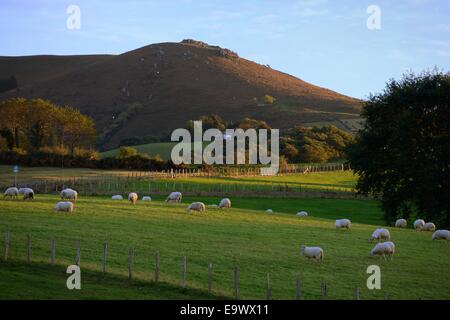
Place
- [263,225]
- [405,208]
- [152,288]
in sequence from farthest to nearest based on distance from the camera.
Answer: [405,208] → [263,225] → [152,288]

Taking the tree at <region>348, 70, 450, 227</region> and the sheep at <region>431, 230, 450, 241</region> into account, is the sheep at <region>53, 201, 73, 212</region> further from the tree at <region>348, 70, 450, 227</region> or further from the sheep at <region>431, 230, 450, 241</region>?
the tree at <region>348, 70, 450, 227</region>

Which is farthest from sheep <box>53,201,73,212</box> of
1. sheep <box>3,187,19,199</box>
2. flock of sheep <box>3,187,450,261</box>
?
sheep <box>3,187,19,199</box>

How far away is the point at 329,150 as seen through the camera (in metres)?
135

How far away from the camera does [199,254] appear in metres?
31.8

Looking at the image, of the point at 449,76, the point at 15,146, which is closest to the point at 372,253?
the point at 449,76

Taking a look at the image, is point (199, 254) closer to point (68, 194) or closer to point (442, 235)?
point (442, 235)

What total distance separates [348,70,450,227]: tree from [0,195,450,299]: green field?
1009 centimetres

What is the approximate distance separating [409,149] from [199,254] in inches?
1211

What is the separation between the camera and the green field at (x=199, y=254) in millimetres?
25297

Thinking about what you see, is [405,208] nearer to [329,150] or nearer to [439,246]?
[439,246]

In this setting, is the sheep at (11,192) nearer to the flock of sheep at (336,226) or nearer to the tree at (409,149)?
the flock of sheep at (336,226)

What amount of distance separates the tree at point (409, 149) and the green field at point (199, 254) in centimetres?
1009

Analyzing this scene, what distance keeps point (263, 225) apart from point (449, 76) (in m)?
25.5

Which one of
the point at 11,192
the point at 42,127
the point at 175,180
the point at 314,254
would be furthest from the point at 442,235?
the point at 42,127
